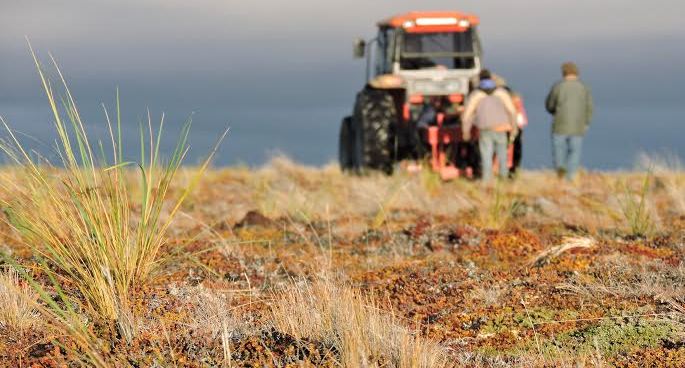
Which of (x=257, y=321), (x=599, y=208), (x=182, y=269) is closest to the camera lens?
(x=257, y=321)

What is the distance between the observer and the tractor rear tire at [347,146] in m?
18.0

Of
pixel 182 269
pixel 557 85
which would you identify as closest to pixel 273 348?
pixel 182 269

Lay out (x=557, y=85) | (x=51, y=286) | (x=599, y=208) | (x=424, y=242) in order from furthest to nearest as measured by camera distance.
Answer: (x=557, y=85) < (x=599, y=208) < (x=424, y=242) < (x=51, y=286)

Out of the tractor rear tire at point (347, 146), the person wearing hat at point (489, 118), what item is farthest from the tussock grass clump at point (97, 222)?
the tractor rear tire at point (347, 146)

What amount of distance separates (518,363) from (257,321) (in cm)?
128

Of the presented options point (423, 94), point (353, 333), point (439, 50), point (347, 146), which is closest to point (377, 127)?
point (423, 94)

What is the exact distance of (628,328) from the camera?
4.84 metres

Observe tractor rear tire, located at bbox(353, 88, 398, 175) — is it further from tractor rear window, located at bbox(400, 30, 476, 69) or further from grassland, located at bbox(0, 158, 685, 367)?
grassland, located at bbox(0, 158, 685, 367)

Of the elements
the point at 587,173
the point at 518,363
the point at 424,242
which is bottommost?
the point at 587,173

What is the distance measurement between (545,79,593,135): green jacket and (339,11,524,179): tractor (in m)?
1.50

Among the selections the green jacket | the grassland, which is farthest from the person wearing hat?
the grassland

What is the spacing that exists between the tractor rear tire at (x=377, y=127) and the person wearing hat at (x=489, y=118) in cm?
131

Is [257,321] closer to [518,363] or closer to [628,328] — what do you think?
[518,363]

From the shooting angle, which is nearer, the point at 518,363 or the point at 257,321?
the point at 518,363
